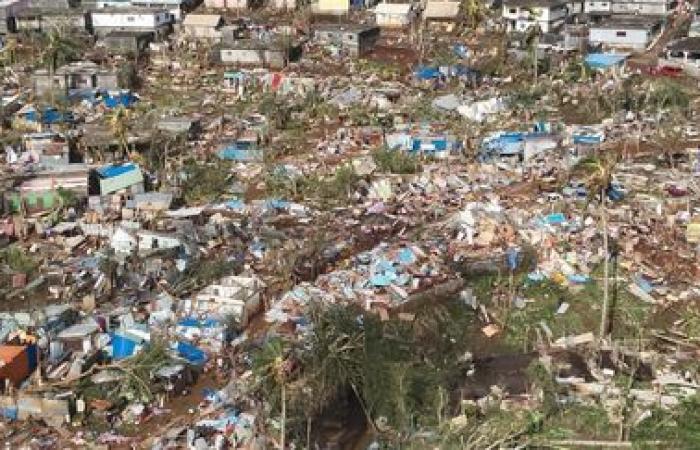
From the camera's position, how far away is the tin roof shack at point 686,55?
29391mm

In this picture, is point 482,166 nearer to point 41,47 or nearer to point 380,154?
point 380,154

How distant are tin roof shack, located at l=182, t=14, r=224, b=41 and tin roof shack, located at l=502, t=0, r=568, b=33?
9.76 metres

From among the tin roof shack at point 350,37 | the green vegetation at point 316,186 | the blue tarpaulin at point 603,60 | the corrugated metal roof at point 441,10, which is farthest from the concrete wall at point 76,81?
the blue tarpaulin at point 603,60

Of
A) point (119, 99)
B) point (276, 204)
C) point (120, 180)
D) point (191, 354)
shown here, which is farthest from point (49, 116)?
point (191, 354)

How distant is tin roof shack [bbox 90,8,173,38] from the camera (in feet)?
115

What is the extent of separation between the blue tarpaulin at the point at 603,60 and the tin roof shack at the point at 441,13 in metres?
6.37

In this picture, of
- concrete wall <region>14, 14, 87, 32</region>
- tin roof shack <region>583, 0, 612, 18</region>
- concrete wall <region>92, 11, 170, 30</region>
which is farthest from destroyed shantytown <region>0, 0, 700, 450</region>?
tin roof shack <region>583, 0, 612, 18</region>

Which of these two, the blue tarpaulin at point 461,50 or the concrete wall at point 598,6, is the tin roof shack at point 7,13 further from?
the concrete wall at point 598,6

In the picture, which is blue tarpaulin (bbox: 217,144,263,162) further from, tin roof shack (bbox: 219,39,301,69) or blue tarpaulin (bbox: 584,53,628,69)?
blue tarpaulin (bbox: 584,53,628,69)

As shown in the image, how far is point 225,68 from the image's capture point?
31.6 m

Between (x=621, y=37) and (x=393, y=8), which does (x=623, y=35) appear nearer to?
(x=621, y=37)

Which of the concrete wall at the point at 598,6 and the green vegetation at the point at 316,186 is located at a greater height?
the concrete wall at the point at 598,6

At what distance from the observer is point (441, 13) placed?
118 feet

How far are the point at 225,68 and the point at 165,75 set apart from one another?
73.6 inches
